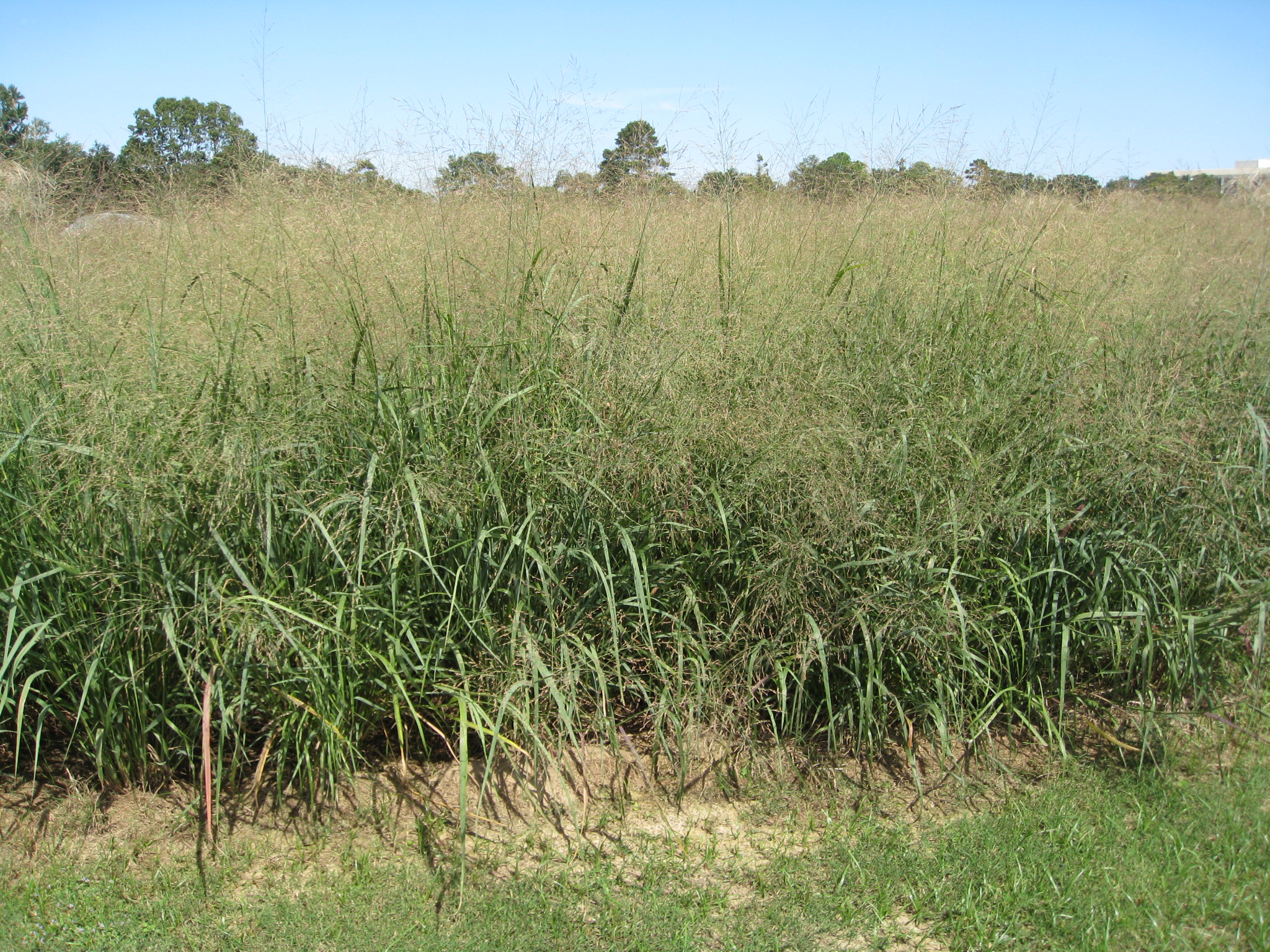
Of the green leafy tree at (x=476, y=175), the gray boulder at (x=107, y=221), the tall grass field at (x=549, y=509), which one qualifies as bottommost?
the tall grass field at (x=549, y=509)

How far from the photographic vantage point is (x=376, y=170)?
3639 millimetres

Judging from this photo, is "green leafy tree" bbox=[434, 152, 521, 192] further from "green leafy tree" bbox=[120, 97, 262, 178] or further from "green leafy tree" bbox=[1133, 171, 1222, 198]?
"green leafy tree" bbox=[1133, 171, 1222, 198]

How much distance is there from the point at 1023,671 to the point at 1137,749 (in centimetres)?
38

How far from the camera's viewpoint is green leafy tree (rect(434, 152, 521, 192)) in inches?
135

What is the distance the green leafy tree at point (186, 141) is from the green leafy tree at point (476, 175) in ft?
2.59

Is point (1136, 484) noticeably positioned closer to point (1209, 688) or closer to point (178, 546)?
point (1209, 688)

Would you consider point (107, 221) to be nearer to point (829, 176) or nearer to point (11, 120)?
point (11, 120)

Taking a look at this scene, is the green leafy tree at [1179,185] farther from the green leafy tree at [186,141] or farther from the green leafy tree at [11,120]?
the green leafy tree at [11,120]

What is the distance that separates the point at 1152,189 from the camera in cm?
519

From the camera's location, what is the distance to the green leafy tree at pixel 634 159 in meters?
3.83

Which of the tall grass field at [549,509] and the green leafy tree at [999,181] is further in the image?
the green leafy tree at [999,181]

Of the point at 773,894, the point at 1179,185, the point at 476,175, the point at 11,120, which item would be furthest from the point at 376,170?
the point at 1179,185

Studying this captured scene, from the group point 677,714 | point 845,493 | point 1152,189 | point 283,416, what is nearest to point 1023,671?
point 845,493

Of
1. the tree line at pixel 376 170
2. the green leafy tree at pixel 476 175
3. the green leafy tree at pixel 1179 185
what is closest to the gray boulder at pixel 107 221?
the tree line at pixel 376 170
